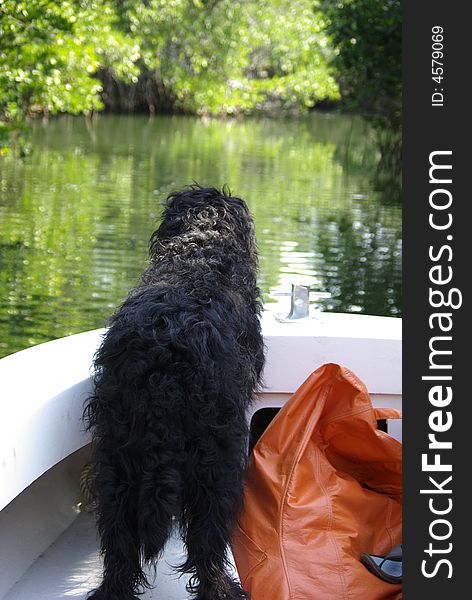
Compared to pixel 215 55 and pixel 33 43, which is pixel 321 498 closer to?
pixel 33 43

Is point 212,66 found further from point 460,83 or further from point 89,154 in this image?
point 460,83

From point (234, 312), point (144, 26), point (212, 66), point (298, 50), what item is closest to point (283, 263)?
point (234, 312)

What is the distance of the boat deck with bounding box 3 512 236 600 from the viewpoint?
3.05 metres

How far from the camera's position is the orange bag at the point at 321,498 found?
301 cm

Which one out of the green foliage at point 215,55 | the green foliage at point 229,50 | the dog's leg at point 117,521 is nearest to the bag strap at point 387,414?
the dog's leg at point 117,521

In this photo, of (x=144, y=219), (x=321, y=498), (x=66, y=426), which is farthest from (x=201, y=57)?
(x=66, y=426)

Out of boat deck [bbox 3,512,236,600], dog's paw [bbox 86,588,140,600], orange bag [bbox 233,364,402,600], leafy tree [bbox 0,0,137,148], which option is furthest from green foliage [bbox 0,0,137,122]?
dog's paw [bbox 86,588,140,600]

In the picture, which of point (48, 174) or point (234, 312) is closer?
point (234, 312)

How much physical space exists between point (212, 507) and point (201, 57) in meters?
31.8

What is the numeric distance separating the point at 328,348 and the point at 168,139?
2184 centimetres

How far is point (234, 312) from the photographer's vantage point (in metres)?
2.90

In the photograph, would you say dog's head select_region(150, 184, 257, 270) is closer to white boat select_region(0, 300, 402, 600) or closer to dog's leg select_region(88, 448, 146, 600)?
white boat select_region(0, 300, 402, 600)

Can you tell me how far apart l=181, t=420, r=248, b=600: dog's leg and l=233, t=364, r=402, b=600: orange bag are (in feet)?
0.73

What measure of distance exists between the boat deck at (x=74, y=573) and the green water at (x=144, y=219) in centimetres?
395
